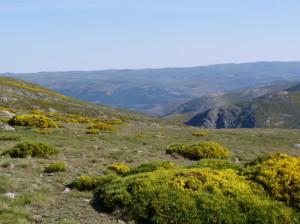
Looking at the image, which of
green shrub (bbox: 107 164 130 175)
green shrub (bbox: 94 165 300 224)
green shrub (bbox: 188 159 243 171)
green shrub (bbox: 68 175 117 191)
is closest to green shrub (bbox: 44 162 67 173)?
green shrub (bbox: 68 175 117 191)

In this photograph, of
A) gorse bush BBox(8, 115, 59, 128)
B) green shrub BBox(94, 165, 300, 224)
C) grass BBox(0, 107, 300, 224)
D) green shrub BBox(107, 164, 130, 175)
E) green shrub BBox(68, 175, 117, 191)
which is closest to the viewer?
green shrub BBox(94, 165, 300, 224)

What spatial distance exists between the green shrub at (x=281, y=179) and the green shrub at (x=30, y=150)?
10.5 m

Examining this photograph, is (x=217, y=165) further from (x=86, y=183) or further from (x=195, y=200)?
(x=86, y=183)

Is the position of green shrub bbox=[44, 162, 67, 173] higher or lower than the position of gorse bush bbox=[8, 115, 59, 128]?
higher

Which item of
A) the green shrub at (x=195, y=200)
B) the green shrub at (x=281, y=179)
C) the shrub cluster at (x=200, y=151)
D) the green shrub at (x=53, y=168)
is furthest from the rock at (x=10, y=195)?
the shrub cluster at (x=200, y=151)

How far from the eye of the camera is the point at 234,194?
7.99 metres

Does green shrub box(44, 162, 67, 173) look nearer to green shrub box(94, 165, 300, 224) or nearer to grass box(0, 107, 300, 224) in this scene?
grass box(0, 107, 300, 224)

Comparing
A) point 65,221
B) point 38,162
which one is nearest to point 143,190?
point 65,221

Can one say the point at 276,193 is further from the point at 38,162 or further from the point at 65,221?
the point at 38,162

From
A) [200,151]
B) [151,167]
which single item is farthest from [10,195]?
[200,151]

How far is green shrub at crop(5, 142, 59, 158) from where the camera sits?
1436cm

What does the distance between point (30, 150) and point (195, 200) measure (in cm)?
1025

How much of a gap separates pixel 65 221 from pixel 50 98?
87386 mm

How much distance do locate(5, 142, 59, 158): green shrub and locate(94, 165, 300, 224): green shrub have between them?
7053 millimetres
